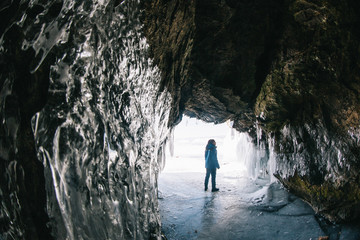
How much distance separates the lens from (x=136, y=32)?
271 centimetres

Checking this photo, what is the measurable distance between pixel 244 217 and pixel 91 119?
3.88 metres

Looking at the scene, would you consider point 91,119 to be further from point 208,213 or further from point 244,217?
point 244,217

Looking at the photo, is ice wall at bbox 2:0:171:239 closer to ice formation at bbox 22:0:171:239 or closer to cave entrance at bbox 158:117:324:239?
ice formation at bbox 22:0:171:239

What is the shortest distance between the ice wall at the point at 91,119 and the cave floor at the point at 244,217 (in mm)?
1497

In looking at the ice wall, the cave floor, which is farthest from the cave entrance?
the ice wall

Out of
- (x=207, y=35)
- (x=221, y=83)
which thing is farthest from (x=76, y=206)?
(x=221, y=83)

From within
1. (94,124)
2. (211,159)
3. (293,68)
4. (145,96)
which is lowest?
(211,159)

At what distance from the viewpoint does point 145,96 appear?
10.7 feet

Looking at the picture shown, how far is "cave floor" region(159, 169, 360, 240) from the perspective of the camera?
11.6ft

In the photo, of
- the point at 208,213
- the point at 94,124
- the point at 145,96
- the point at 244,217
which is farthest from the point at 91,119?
the point at 244,217

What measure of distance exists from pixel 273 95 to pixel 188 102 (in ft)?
8.35

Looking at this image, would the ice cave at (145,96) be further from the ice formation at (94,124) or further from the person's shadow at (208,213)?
the person's shadow at (208,213)

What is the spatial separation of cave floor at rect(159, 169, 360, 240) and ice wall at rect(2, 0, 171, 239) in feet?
4.91

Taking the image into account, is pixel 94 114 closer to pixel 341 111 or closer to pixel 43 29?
pixel 43 29
